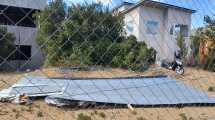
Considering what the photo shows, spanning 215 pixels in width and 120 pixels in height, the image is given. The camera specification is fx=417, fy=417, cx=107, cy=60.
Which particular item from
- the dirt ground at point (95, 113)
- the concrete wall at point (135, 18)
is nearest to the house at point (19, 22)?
the dirt ground at point (95, 113)

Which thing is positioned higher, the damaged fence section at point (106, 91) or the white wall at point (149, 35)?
the white wall at point (149, 35)

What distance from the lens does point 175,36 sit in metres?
11.9

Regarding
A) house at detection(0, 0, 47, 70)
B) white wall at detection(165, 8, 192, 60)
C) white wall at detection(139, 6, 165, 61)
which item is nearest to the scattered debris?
house at detection(0, 0, 47, 70)

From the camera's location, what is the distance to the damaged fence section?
558 centimetres

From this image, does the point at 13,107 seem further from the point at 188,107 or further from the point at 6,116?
the point at 188,107

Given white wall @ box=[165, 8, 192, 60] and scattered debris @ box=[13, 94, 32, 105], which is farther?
white wall @ box=[165, 8, 192, 60]

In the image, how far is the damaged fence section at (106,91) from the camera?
5578mm

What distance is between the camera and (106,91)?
5.71 meters

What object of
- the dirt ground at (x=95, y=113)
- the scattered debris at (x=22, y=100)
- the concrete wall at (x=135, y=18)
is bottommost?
the dirt ground at (x=95, y=113)

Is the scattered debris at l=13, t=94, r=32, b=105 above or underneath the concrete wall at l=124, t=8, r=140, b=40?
underneath

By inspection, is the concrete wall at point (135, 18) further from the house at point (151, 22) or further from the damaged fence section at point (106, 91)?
the damaged fence section at point (106, 91)

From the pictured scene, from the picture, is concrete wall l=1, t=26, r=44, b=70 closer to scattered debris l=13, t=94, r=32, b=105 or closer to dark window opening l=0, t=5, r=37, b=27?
dark window opening l=0, t=5, r=37, b=27

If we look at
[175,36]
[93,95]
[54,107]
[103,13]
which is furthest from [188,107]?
[175,36]

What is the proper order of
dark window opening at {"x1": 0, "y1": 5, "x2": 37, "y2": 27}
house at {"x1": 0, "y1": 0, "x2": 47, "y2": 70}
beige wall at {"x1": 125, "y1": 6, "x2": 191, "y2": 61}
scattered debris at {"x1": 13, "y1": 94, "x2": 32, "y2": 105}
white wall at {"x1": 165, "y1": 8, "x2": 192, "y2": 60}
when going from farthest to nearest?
white wall at {"x1": 165, "y1": 8, "x2": 192, "y2": 60}
scattered debris at {"x1": 13, "y1": 94, "x2": 32, "y2": 105}
beige wall at {"x1": 125, "y1": 6, "x2": 191, "y2": 61}
house at {"x1": 0, "y1": 0, "x2": 47, "y2": 70}
dark window opening at {"x1": 0, "y1": 5, "x2": 37, "y2": 27}
